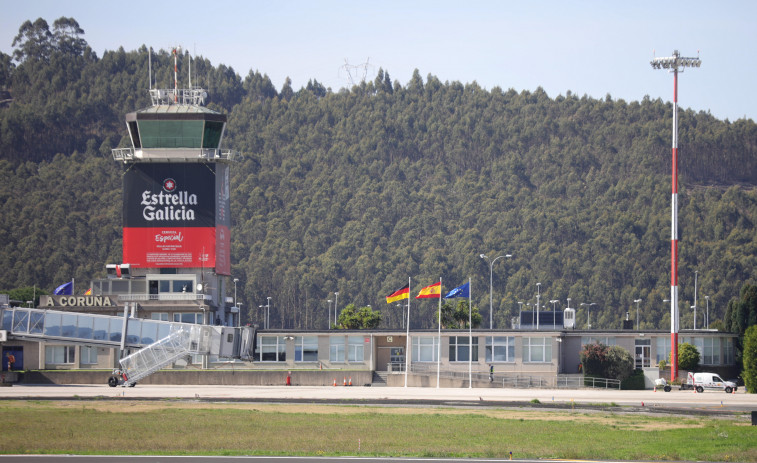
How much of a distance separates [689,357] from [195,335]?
130 feet

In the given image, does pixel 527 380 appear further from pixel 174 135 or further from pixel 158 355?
pixel 174 135

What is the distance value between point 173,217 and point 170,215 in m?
0.41

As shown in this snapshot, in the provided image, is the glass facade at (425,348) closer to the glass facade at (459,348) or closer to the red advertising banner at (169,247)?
the glass facade at (459,348)

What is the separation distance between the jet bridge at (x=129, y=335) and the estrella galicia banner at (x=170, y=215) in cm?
2154

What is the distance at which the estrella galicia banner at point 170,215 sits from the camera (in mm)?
92938

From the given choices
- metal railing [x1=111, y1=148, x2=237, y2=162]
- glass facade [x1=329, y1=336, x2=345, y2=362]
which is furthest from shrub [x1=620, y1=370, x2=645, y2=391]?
metal railing [x1=111, y1=148, x2=237, y2=162]

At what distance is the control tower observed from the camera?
299ft

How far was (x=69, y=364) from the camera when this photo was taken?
8788 centimetres

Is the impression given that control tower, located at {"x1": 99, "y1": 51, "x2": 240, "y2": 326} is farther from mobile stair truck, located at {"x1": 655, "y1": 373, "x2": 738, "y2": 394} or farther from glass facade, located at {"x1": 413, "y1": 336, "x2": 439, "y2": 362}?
mobile stair truck, located at {"x1": 655, "y1": 373, "x2": 738, "y2": 394}

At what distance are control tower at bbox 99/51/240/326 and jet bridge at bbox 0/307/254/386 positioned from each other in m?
18.9

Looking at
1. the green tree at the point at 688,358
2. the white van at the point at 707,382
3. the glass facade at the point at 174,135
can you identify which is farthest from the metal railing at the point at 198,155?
the white van at the point at 707,382

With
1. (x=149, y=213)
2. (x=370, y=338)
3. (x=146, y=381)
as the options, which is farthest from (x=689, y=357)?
(x=149, y=213)

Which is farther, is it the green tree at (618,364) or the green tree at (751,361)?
the green tree at (618,364)

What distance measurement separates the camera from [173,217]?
94000mm
